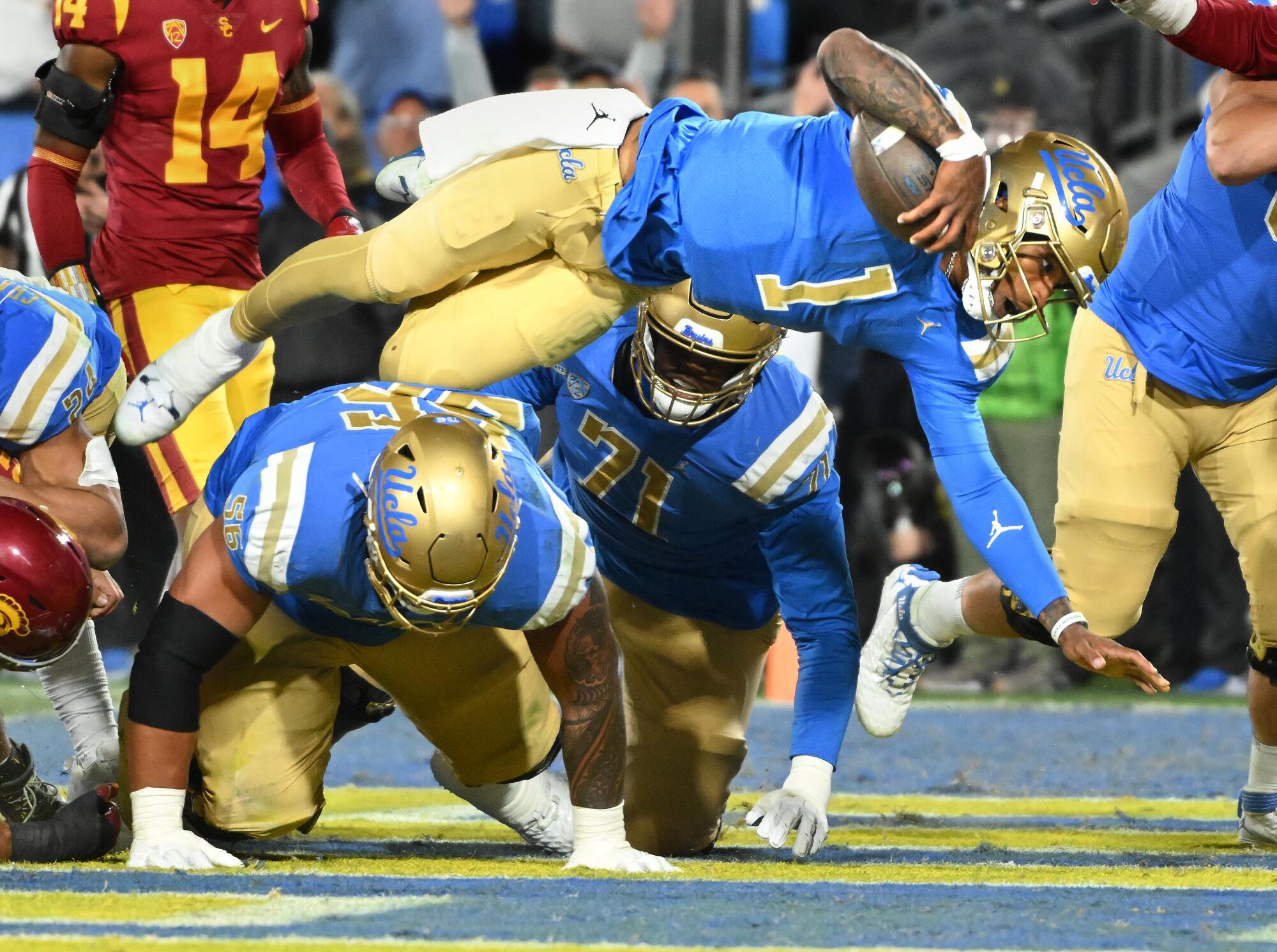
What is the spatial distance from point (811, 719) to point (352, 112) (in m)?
4.93

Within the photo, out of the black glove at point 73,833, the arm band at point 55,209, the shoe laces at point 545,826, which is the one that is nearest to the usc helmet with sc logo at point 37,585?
the black glove at point 73,833

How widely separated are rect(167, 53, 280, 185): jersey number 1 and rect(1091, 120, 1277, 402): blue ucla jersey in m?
2.42

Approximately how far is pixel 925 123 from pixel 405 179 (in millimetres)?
1401

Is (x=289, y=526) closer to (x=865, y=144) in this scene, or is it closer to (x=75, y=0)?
(x=865, y=144)

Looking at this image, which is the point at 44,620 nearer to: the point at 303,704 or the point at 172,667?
the point at 172,667

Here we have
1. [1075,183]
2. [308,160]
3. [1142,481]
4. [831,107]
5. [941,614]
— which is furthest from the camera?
[831,107]

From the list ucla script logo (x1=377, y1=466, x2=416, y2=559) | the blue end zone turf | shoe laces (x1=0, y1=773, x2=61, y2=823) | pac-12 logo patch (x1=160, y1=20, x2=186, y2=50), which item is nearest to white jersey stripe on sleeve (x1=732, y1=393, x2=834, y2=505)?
the blue end zone turf

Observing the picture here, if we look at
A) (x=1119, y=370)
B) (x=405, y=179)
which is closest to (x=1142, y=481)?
(x=1119, y=370)

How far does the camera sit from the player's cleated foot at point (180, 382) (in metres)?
3.95

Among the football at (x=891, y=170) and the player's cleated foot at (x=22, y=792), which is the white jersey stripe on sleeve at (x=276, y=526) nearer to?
the player's cleated foot at (x=22, y=792)

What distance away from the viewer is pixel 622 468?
13.8 feet

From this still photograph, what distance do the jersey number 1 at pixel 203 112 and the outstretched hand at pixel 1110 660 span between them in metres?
2.82

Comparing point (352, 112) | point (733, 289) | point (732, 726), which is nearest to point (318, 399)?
point (733, 289)

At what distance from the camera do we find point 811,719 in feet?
13.1
